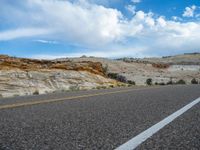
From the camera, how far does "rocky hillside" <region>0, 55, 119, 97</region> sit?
24734 mm

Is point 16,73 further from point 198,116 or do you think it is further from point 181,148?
point 181,148

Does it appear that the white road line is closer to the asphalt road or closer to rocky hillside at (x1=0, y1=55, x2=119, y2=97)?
the asphalt road

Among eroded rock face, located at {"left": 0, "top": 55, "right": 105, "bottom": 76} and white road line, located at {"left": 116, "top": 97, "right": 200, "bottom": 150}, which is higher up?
white road line, located at {"left": 116, "top": 97, "right": 200, "bottom": 150}

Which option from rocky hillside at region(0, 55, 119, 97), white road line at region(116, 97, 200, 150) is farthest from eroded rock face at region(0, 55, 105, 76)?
white road line at region(116, 97, 200, 150)

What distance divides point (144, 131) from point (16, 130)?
1.68m

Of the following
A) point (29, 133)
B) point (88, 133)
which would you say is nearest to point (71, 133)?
point (88, 133)

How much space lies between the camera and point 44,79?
88.6ft

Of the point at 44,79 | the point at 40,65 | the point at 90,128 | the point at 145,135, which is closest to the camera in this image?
the point at 145,135

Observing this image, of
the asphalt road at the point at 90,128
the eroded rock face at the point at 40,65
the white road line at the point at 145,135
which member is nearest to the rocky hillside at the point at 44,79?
the eroded rock face at the point at 40,65

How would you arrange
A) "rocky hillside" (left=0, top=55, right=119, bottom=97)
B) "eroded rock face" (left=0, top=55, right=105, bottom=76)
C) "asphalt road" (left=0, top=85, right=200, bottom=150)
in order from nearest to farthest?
"asphalt road" (left=0, top=85, right=200, bottom=150) < "rocky hillside" (left=0, top=55, right=119, bottom=97) < "eroded rock face" (left=0, top=55, right=105, bottom=76)

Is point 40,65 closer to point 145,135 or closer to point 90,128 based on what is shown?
point 90,128

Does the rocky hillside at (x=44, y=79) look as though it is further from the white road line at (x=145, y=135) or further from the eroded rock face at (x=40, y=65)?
the white road line at (x=145, y=135)

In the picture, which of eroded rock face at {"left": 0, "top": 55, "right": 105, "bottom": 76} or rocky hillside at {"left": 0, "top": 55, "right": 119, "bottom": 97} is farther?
eroded rock face at {"left": 0, "top": 55, "right": 105, "bottom": 76}

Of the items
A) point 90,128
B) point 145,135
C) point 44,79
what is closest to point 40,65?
point 44,79
